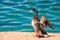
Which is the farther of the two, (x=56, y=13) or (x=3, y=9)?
(x=3, y=9)

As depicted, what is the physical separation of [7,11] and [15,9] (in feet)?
2.28

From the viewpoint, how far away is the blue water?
9.88 meters

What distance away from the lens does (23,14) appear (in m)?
12.4

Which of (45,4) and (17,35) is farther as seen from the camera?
(45,4)

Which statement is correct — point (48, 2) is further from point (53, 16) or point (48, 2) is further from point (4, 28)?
point (4, 28)

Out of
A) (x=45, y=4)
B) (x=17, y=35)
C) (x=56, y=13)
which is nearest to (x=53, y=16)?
(x=56, y=13)

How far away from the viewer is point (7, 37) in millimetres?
6832

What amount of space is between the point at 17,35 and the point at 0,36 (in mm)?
487

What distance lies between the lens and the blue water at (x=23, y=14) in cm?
988

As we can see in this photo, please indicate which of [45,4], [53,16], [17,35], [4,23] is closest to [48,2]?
[45,4]

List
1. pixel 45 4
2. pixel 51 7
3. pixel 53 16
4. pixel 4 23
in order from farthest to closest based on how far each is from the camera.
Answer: pixel 45 4, pixel 51 7, pixel 53 16, pixel 4 23

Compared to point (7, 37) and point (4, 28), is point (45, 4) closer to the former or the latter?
point (4, 28)

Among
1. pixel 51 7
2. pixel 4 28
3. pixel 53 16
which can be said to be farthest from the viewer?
pixel 51 7

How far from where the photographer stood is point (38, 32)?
6.76 m
